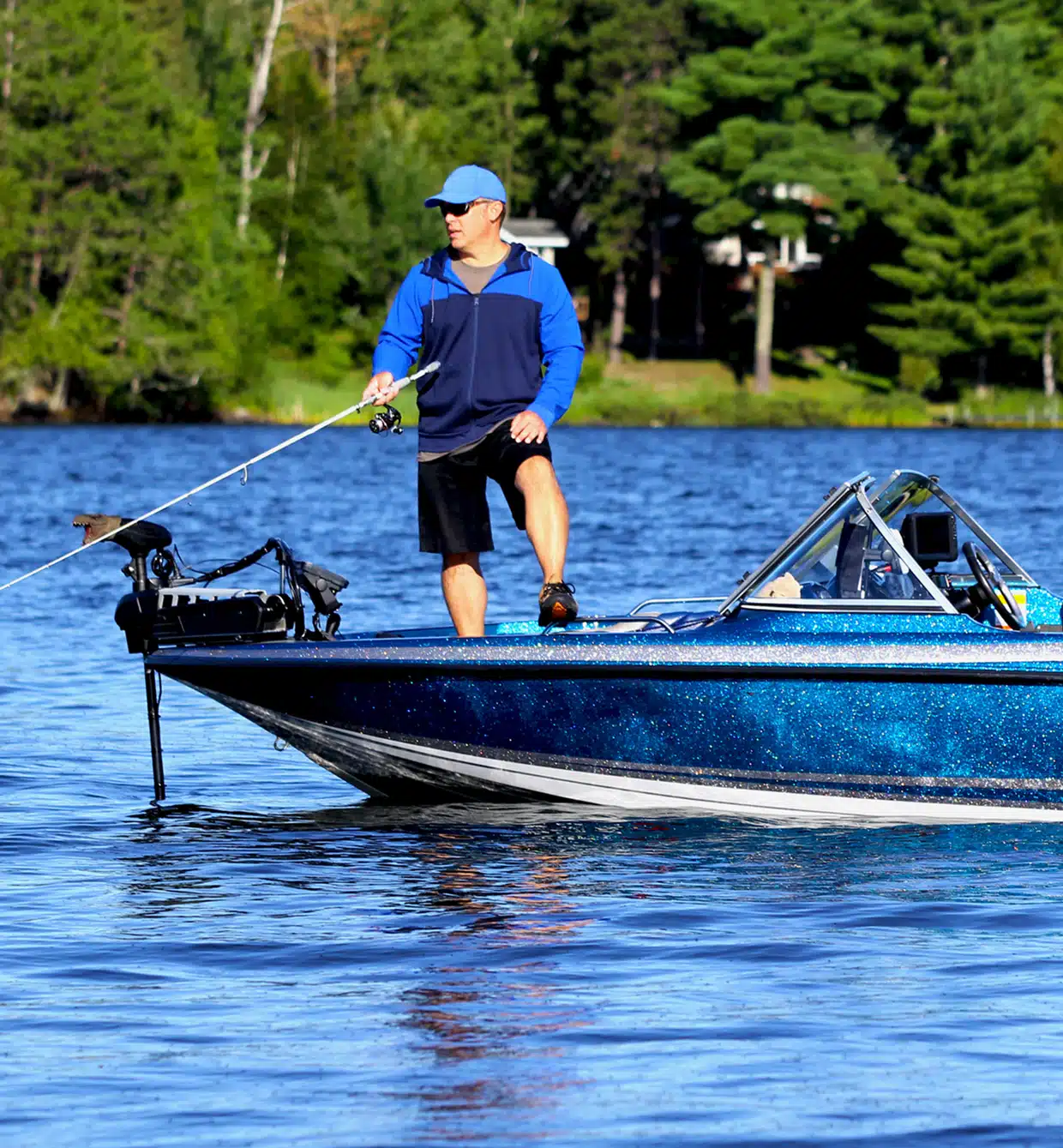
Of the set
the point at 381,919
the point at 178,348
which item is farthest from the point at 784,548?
the point at 178,348

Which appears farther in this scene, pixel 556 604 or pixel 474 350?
pixel 474 350

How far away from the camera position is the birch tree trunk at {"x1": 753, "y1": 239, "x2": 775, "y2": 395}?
76.6 meters

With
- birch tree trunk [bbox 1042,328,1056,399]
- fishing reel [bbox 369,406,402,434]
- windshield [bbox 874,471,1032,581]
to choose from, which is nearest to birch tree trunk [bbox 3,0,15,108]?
birch tree trunk [bbox 1042,328,1056,399]

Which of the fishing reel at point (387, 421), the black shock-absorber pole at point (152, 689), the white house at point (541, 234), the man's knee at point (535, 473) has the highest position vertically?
the white house at point (541, 234)

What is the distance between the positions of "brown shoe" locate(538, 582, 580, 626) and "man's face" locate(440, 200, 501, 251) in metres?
1.26

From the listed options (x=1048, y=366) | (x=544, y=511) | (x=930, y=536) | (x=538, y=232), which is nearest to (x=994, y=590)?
(x=930, y=536)

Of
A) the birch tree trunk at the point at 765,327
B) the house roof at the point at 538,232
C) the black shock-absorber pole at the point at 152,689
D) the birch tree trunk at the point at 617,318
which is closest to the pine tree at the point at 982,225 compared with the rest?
the birch tree trunk at the point at 765,327

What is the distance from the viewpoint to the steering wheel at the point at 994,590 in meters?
8.80

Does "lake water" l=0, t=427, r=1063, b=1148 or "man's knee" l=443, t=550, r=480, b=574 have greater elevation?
"man's knee" l=443, t=550, r=480, b=574

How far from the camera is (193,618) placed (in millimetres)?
9430

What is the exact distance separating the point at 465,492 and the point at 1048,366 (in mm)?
68977

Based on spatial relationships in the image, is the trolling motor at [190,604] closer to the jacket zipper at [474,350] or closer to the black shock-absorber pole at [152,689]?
the black shock-absorber pole at [152,689]

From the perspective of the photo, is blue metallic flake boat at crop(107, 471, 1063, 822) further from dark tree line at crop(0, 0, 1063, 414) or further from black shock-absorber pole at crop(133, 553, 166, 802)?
dark tree line at crop(0, 0, 1063, 414)

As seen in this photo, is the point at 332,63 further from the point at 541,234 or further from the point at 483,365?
the point at 483,365
